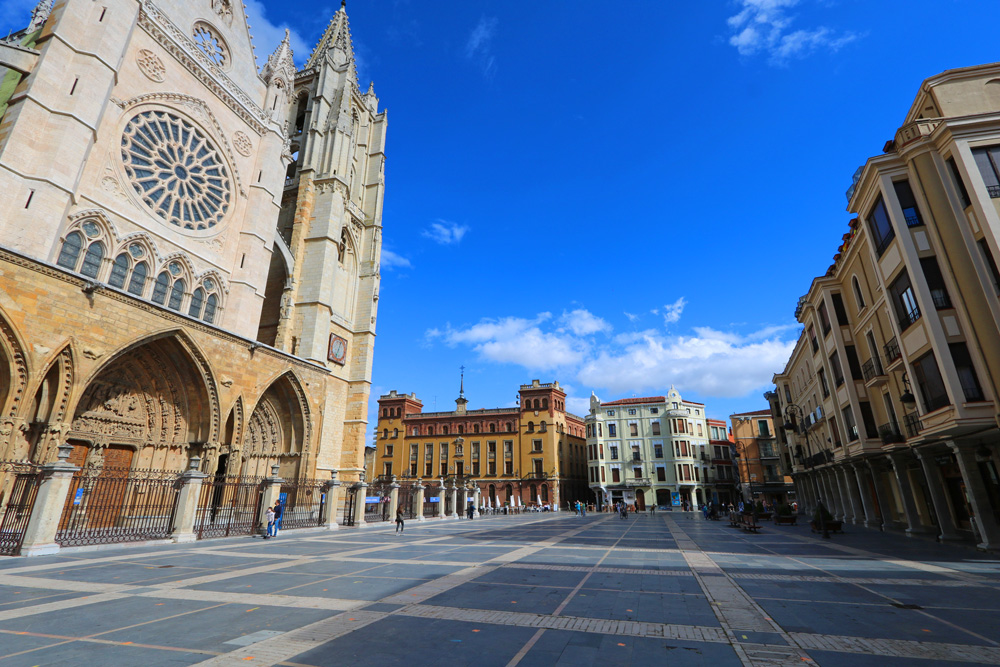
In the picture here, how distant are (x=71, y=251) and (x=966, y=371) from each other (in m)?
30.7

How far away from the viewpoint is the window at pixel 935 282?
48.7 ft

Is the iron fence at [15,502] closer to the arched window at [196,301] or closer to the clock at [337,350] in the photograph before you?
the arched window at [196,301]

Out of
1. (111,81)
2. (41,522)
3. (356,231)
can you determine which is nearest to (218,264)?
(111,81)

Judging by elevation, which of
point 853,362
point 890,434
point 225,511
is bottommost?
point 225,511

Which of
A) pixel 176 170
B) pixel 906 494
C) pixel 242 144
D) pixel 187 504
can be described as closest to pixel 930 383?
pixel 906 494

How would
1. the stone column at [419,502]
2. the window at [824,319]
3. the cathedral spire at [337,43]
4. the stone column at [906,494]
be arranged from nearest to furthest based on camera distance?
1. the stone column at [906,494]
2. the window at [824,319]
3. the stone column at [419,502]
4. the cathedral spire at [337,43]

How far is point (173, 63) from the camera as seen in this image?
77.4ft

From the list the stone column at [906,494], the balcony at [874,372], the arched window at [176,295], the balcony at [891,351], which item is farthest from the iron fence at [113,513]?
the stone column at [906,494]

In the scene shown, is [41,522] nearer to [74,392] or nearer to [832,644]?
[74,392]

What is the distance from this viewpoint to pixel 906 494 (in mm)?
19875

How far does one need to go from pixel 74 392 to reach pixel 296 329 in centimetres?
1433

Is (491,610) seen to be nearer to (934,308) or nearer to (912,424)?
(934,308)

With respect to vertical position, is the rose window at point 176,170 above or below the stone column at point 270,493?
above

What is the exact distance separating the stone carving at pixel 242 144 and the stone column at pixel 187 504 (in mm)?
19558
